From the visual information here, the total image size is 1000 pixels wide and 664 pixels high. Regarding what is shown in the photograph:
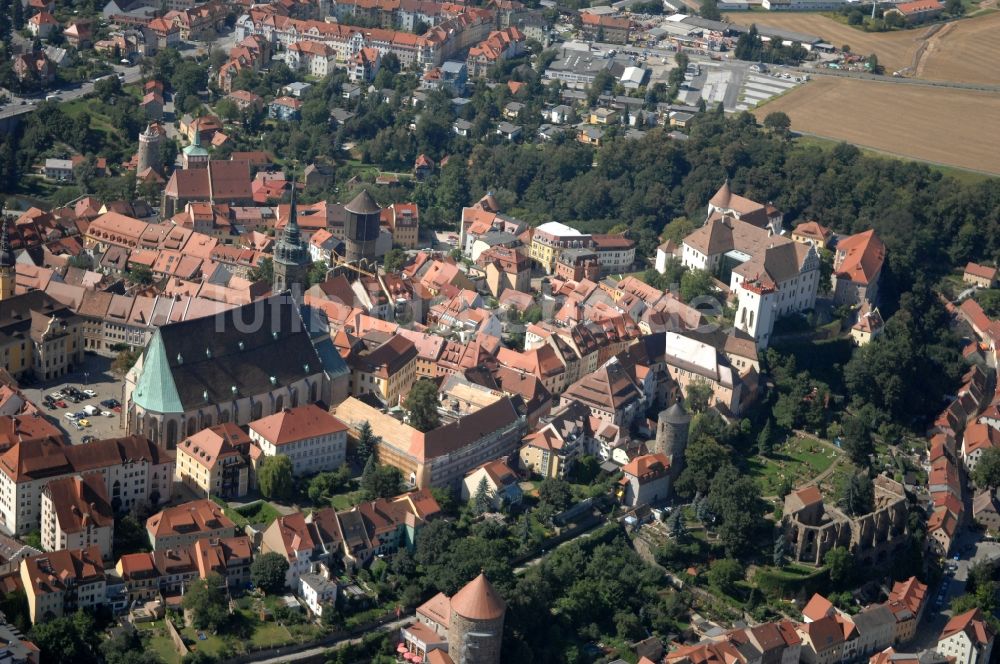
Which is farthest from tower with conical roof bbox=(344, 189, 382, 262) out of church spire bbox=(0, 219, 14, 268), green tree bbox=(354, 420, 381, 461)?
green tree bbox=(354, 420, 381, 461)

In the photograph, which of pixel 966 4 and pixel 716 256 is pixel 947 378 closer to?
pixel 716 256

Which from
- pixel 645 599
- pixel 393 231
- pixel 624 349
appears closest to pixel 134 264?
pixel 393 231

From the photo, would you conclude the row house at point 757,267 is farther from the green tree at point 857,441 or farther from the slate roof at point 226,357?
the slate roof at point 226,357

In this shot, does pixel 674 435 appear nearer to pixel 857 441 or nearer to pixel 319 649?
pixel 857 441

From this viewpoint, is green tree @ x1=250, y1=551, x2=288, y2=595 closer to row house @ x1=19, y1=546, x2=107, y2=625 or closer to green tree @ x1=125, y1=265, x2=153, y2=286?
row house @ x1=19, y1=546, x2=107, y2=625

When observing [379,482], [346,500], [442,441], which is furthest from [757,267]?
[346,500]

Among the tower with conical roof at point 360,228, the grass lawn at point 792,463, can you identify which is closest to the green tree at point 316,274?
the tower with conical roof at point 360,228
